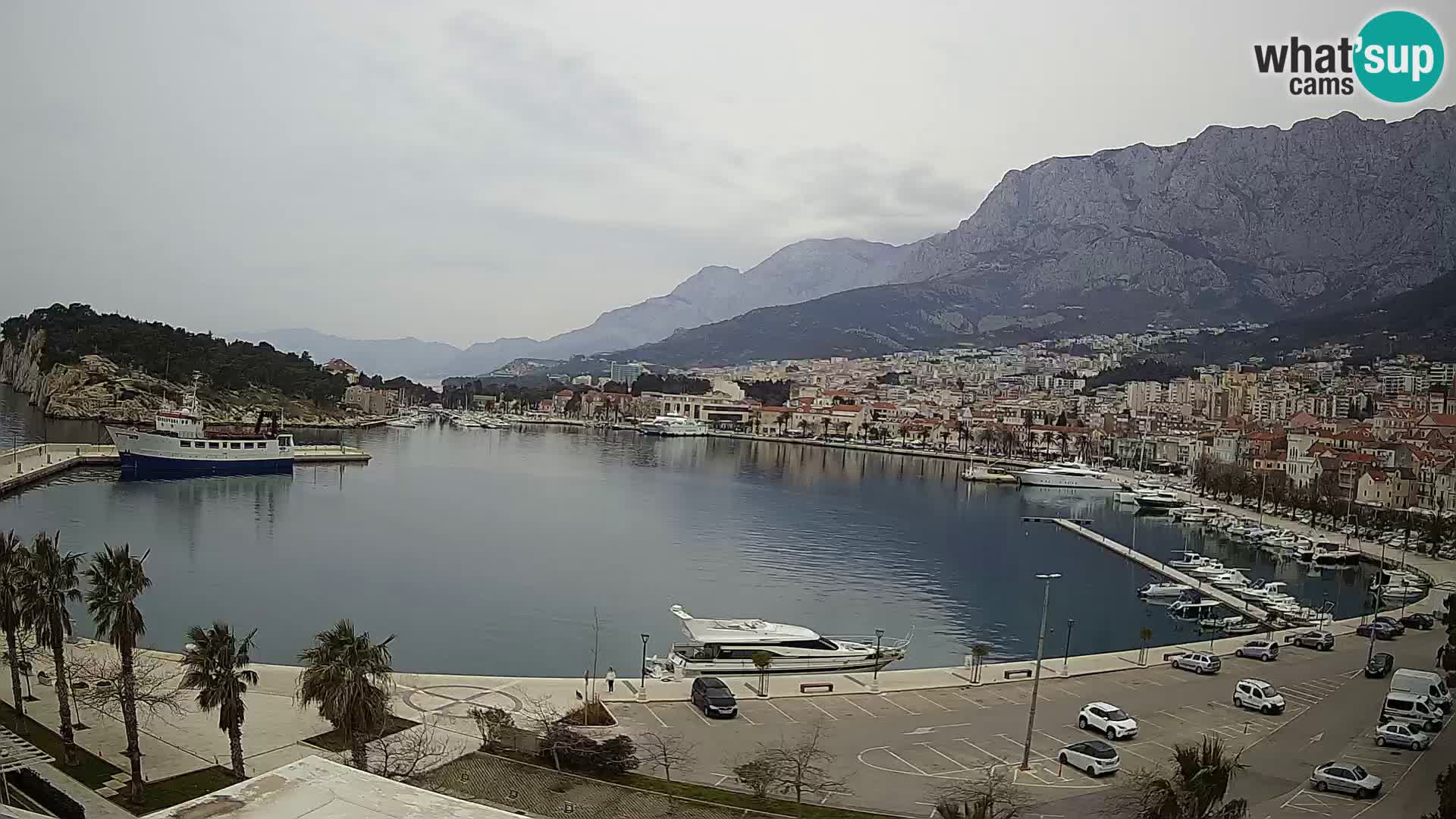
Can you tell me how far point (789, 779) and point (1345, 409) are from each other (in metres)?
75.8

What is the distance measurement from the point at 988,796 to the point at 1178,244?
6054 inches

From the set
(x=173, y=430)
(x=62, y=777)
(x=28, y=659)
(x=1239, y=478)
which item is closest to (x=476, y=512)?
(x=173, y=430)

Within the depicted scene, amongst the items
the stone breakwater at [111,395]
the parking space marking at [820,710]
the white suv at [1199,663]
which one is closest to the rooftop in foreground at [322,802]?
the parking space marking at [820,710]

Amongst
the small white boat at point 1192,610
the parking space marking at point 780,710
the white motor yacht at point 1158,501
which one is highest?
the parking space marking at point 780,710

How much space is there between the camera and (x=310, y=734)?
12117 mm

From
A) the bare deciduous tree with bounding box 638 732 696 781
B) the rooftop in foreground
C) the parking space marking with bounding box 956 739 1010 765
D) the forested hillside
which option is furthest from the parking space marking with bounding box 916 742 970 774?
the forested hillside

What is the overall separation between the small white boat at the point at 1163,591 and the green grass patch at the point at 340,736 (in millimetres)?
21464

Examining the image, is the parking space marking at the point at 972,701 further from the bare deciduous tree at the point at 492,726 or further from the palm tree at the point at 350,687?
the palm tree at the point at 350,687

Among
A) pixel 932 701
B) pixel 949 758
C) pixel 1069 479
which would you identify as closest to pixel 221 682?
pixel 949 758

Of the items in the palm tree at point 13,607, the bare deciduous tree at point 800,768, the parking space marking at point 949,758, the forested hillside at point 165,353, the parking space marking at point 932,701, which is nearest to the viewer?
the bare deciduous tree at point 800,768

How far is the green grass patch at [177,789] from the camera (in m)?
9.66

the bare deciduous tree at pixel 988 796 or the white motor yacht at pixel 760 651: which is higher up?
the bare deciduous tree at pixel 988 796

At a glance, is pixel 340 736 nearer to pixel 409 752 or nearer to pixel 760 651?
pixel 409 752

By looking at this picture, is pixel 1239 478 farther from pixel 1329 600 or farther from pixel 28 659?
pixel 28 659
